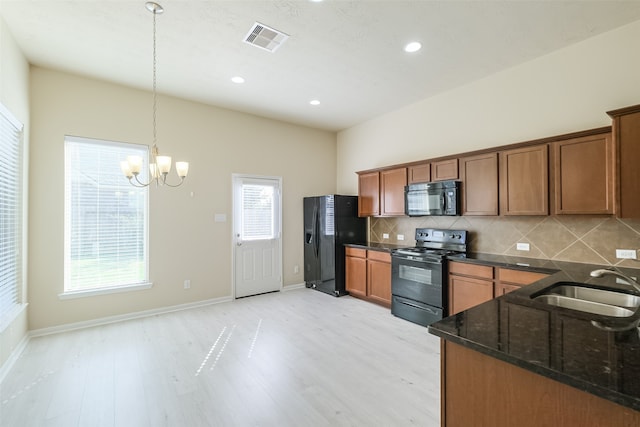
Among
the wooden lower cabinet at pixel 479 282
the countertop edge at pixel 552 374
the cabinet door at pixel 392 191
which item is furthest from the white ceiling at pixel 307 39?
the countertop edge at pixel 552 374

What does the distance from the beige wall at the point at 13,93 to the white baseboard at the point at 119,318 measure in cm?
22

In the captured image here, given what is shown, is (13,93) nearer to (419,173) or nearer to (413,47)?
(413,47)

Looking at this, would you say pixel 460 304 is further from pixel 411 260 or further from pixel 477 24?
pixel 477 24

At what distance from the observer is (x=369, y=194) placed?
503cm

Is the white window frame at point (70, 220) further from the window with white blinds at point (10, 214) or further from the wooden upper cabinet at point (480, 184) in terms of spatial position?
the wooden upper cabinet at point (480, 184)

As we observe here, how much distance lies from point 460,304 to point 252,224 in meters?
3.40

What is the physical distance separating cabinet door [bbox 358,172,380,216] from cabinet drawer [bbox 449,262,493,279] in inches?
63.7

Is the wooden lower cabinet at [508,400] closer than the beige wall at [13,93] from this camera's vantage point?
Yes

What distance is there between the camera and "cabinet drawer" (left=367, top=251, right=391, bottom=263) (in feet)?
14.2

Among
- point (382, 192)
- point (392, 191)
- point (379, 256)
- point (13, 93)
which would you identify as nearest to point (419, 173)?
point (392, 191)

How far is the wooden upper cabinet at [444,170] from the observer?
3.77 metres

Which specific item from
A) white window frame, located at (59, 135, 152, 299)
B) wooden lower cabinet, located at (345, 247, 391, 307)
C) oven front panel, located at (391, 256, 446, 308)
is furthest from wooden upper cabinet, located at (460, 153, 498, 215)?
white window frame, located at (59, 135, 152, 299)

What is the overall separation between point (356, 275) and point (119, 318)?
11.3ft

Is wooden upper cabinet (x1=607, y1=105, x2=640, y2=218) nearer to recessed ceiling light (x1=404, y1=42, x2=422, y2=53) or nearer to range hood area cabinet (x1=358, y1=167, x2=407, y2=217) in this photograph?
recessed ceiling light (x1=404, y1=42, x2=422, y2=53)
